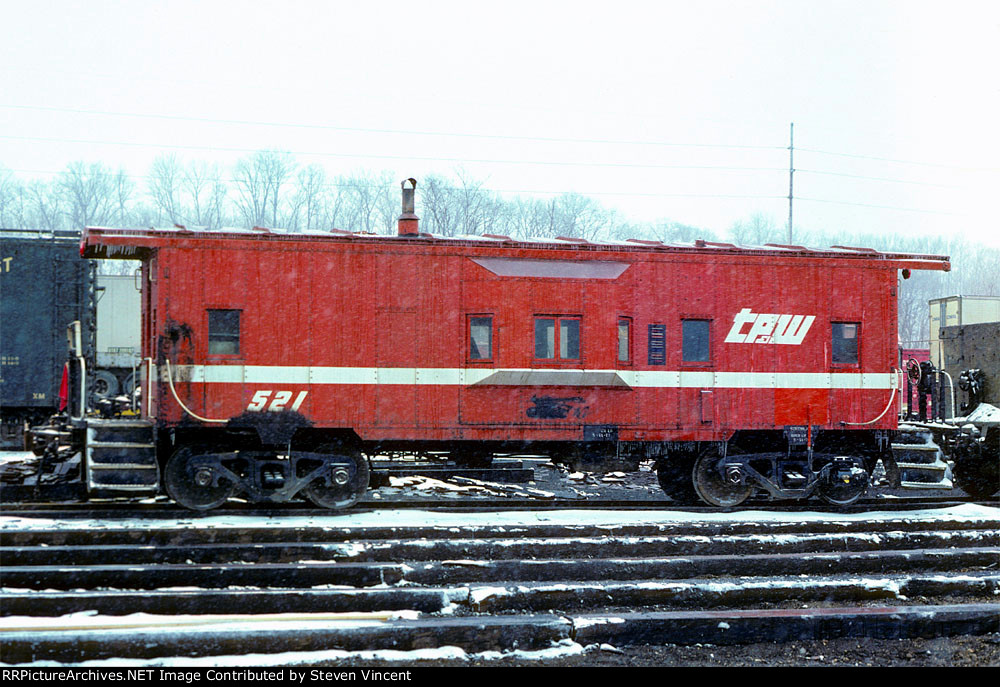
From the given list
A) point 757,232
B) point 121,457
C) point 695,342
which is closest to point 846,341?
point 695,342

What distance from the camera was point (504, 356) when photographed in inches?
432

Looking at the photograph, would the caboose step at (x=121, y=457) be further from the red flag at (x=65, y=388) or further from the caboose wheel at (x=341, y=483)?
the caboose wheel at (x=341, y=483)

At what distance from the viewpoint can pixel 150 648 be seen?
5695mm

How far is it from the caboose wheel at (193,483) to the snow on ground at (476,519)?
39 centimetres

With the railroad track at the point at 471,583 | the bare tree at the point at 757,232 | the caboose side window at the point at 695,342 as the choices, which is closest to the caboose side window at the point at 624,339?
the caboose side window at the point at 695,342

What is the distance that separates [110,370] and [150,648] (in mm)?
18126

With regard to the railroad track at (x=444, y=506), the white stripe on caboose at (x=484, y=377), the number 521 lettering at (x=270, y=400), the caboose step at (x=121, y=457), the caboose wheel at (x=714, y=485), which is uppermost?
the white stripe on caboose at (x=484, y=377)

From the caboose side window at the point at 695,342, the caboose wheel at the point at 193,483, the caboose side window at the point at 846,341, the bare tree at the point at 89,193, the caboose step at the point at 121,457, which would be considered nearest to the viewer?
the caboose step at the point at 121,457

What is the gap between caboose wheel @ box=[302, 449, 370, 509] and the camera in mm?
10773

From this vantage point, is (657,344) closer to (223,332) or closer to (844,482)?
(844,482)

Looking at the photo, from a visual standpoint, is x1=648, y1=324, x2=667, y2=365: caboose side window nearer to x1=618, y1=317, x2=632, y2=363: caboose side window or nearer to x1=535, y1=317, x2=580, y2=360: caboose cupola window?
x1=618, y1=317, x2=632, y2=363: caboose side window

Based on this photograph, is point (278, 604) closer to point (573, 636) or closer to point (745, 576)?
point (573, 636)

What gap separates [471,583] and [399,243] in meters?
5.01

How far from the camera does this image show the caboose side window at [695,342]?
11438mm
